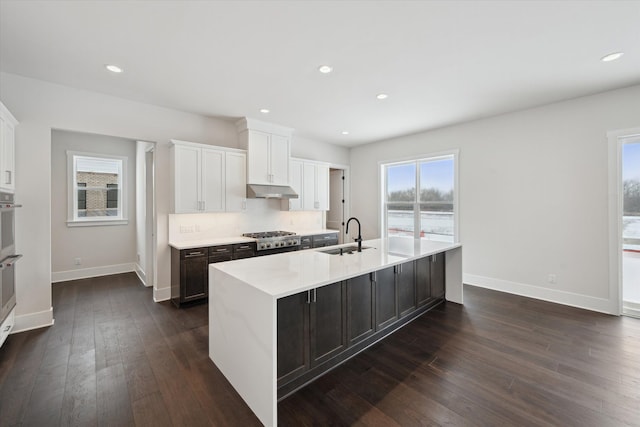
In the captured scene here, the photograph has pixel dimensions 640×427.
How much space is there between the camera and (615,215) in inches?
134

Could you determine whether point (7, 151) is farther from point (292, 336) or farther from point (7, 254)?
point (292, 336)

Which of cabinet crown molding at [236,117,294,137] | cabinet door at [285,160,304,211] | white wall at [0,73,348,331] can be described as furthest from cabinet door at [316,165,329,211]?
white wall at [0,73,348,331]

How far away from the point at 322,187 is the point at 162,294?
355cm

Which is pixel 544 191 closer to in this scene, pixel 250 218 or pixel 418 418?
pixel 418 418

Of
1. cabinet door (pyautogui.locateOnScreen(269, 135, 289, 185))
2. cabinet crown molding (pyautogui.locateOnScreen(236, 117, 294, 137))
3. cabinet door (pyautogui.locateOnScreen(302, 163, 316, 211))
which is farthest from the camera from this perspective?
cabinet door (pyautogui.locateOnScreen(302, 163, 316, 211))

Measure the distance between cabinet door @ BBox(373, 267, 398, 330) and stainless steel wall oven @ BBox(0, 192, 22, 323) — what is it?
3.47 m

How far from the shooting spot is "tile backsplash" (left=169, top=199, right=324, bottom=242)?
13.8ft

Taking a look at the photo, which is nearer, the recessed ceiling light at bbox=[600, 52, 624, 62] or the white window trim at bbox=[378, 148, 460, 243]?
the recessed ceiling light at bbox=[600, 52, 624, 62]

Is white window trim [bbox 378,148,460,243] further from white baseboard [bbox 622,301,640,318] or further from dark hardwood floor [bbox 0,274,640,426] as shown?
white baseboard [bbox 622,301,640,318]

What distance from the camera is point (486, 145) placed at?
4.53m

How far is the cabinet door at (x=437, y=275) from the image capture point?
12.1 feet

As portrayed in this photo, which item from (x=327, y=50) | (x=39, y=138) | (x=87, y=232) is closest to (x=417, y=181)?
(x=327, y=50)

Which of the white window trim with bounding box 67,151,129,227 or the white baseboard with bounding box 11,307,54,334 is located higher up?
the white window trim with bounding box 67,151,129,227

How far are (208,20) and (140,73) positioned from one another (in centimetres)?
139
